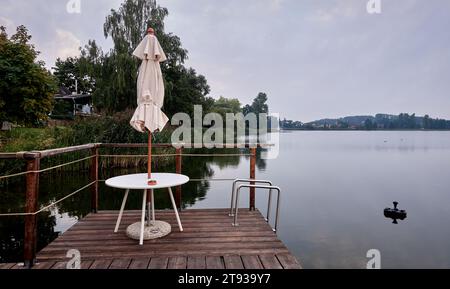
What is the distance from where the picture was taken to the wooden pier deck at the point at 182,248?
2117mm

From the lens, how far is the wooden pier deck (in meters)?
2.12

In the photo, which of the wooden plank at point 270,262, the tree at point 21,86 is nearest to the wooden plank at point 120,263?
the wooden plank at point 270,262

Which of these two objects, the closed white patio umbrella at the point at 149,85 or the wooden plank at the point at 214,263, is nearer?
the wooden plank at the point at 214,263

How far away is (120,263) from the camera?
2.12m

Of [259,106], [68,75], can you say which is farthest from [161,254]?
[259,106]

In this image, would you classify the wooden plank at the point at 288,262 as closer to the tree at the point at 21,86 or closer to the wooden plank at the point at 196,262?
the wooden plank at the point at 196,262

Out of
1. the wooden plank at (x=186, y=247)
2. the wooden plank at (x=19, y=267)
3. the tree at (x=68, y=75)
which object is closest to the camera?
the wooden plank at (x=19, y=267)

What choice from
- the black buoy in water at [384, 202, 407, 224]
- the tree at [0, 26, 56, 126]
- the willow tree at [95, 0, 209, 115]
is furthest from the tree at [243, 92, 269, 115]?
the black buoy in water at [384, 202, 407, 224]

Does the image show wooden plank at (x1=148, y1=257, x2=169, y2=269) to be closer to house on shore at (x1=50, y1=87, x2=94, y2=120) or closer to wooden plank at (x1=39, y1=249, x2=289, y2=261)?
wooden plank at (x1=39, y1=249, x2=289, y2=261)

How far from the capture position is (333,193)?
9062 mm

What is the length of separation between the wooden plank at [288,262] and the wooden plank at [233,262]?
0.34 meters

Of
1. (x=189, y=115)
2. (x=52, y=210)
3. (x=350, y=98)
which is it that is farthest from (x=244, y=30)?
(x=52, y=210)

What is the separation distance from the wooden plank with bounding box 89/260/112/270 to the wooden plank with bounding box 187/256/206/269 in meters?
0.65
